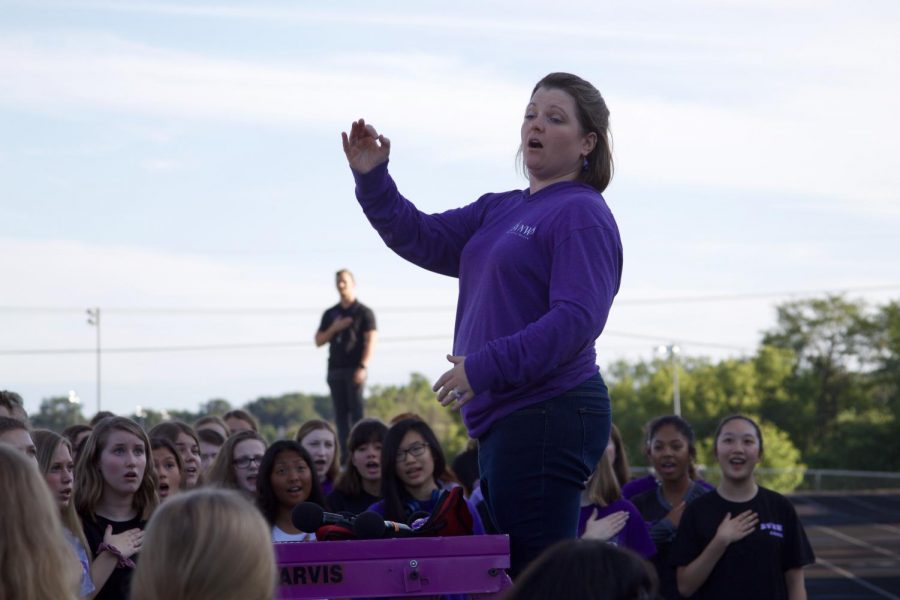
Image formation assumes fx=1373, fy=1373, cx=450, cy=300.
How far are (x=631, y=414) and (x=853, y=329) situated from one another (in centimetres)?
1475

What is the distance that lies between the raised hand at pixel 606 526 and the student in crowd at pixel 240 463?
1844 mm

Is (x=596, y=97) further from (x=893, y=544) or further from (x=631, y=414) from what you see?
(x=631, y=414)

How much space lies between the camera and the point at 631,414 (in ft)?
289

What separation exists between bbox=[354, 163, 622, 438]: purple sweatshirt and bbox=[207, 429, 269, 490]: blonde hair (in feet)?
10.8

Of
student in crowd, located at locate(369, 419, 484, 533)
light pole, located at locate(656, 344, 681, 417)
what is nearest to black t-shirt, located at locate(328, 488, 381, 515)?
student in crowd, located at locate(369, 419, 484, 533)

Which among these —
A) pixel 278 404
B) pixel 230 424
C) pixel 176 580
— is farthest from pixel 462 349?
pixel 278 404

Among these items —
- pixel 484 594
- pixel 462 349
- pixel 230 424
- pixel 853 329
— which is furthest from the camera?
pixel 853 329

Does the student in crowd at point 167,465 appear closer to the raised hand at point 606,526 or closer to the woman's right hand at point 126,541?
the woman's right hand at point 126,541

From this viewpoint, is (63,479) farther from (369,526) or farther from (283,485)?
(369,526)

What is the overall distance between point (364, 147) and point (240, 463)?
347cm

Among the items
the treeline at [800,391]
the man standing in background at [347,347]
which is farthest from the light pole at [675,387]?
the man standing in background at [347,347]

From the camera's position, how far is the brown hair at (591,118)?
414 centimetres

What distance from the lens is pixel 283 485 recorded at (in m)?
6.75

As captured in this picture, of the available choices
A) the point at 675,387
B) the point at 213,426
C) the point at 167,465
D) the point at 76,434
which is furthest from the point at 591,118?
the point at 675,387
